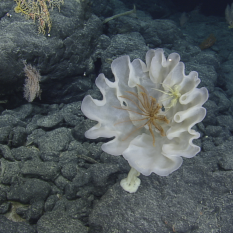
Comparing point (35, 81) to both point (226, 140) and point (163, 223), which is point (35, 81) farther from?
point (226, 140)

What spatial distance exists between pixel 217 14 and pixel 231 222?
11313 mm

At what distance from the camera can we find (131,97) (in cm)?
254

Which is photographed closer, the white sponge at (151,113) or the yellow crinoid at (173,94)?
the white sponge at (151,113)

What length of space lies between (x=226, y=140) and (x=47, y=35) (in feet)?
12.8

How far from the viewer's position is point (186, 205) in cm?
240

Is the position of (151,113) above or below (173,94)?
below

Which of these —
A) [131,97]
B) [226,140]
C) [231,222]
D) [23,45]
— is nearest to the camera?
[231,222]

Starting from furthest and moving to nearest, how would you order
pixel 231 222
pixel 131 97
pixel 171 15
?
pixel 171 15, pixel 131 97, pixel 231 222

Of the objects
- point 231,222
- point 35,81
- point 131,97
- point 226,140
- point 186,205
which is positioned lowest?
point 226,140

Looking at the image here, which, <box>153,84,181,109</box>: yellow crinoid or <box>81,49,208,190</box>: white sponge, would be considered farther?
<box>153,84,181,109</box>: yellow crinoid

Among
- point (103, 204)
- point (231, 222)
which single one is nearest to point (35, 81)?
point (103, 204)

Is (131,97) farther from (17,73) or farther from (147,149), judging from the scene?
(17,73)

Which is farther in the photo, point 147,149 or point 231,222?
point 231,222

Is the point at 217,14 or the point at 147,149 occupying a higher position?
the point at 147,149
